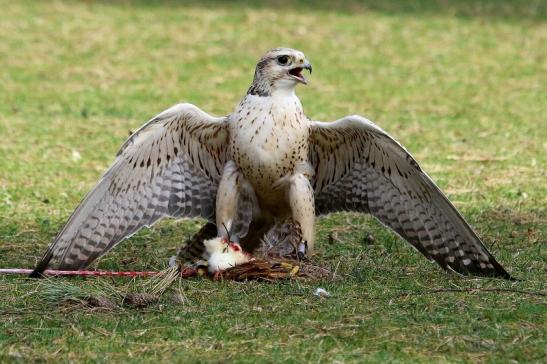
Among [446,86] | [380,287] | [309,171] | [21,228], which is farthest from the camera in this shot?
[446,86]

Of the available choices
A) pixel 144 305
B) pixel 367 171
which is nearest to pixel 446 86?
pixel 367 171

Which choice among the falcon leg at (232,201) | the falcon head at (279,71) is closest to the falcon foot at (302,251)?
the falcon leg at (232,201)

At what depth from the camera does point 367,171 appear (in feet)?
24.7

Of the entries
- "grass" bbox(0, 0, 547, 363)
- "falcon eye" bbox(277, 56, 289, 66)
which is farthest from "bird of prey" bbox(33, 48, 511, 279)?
"grass" bbox(0, 0, 547, 363)

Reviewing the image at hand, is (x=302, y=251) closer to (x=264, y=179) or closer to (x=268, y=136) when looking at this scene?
(x=264, y=179)

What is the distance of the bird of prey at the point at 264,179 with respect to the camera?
23.7ft

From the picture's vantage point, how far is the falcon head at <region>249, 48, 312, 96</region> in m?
7.31

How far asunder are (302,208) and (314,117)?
16.7 ft

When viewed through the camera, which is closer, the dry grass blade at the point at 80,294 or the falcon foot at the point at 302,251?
the dry grass blade at the point at 80,294

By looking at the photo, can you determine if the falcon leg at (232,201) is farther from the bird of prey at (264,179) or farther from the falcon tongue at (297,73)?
the falcon tongue at (297,73)

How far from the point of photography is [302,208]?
7.41 meters

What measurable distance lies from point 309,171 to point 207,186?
0.66 m

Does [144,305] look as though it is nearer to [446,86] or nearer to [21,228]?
[21,228]

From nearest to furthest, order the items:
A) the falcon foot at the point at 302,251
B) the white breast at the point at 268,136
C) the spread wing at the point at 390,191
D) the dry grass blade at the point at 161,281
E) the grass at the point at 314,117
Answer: the grass at the point at 314,117, the dry grass blade at the point at 161,281, the spread wing at the point at 390,191, the white breast at the point at 268,136, the falcon foot at the point at 302,251
